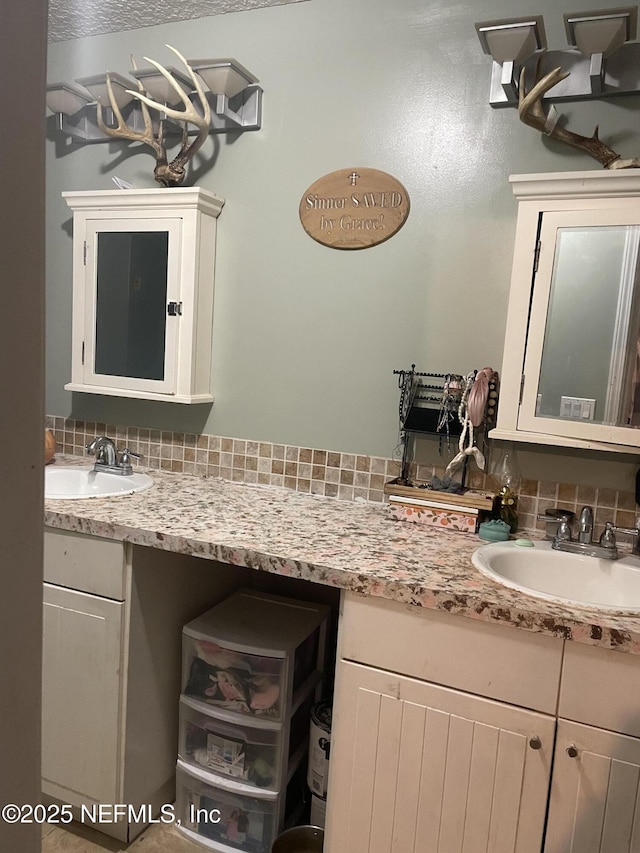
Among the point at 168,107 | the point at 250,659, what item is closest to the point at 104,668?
the point at 250,659

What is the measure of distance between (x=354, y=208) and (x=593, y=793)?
1683 mm

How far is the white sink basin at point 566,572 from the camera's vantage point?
1521mm

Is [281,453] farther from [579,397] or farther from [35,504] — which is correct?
[35,504]

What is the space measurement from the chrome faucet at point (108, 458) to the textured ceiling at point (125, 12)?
1526 mm

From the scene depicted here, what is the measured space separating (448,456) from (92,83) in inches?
71.5

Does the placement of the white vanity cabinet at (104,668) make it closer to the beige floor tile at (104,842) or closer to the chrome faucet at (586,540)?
the beige floor tile at (104,842)

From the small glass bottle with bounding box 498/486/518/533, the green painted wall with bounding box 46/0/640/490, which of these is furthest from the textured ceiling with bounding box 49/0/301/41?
the small glass bottle with bounding box 498/486/518/533

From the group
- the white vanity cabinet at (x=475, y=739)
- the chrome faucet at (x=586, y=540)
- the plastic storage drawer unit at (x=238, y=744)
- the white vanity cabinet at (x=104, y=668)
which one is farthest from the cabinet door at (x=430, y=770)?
the white vanity cabinet at (x=104, y=668)

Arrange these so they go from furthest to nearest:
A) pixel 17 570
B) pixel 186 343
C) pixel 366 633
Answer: pixel 186 343 < pixel 366 633 < pixel 17 570

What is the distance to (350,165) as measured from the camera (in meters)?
1.99

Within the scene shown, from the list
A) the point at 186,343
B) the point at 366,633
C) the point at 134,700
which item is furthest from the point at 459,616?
the point at 186,343

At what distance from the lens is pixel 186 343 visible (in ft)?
6.92

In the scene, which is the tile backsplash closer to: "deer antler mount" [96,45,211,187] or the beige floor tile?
"deer antler mount" [96,45,211,187]

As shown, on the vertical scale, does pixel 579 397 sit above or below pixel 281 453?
above
